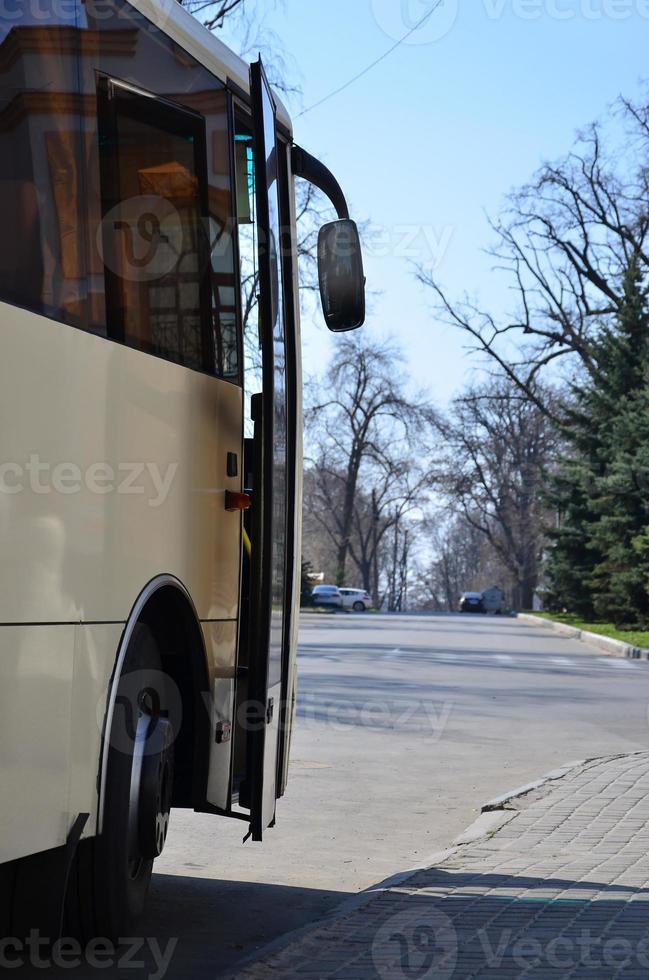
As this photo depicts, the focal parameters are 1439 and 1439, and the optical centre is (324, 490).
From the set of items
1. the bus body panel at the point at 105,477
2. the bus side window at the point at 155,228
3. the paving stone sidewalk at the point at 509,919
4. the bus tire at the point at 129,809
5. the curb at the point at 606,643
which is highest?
the bus side window at the point at 155,228

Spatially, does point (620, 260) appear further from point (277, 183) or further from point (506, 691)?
point (277, 183)

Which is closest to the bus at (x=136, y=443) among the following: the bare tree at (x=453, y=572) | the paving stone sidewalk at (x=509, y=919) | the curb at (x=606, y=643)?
the paving stone sidewalk at (x=509, y=919)

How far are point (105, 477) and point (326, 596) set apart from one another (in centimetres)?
6785

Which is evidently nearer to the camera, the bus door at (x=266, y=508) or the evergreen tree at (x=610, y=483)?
the bus door at (x=266, y=508)

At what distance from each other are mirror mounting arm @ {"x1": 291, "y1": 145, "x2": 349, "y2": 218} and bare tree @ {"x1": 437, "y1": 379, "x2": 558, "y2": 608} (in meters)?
60.8

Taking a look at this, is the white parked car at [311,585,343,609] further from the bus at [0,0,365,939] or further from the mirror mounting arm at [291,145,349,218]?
the bus at [0,0,365,939]

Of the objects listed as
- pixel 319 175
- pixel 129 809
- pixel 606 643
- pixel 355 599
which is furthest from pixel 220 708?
pixel 355 599

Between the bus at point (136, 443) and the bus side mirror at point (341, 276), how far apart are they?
13 mm

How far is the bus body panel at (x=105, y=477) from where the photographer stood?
12.3 feet

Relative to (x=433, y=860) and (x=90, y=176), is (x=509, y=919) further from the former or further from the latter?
(x=90, y=176)

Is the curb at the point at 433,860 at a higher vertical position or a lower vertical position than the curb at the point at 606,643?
lower

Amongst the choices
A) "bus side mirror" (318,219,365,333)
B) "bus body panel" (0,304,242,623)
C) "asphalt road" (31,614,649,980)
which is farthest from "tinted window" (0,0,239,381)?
"asphalt road" (31,614,649,980)

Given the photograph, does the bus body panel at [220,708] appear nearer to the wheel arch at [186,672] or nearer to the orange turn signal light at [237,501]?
the wheel arch at [186,672]

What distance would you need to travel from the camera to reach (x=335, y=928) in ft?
16.9
